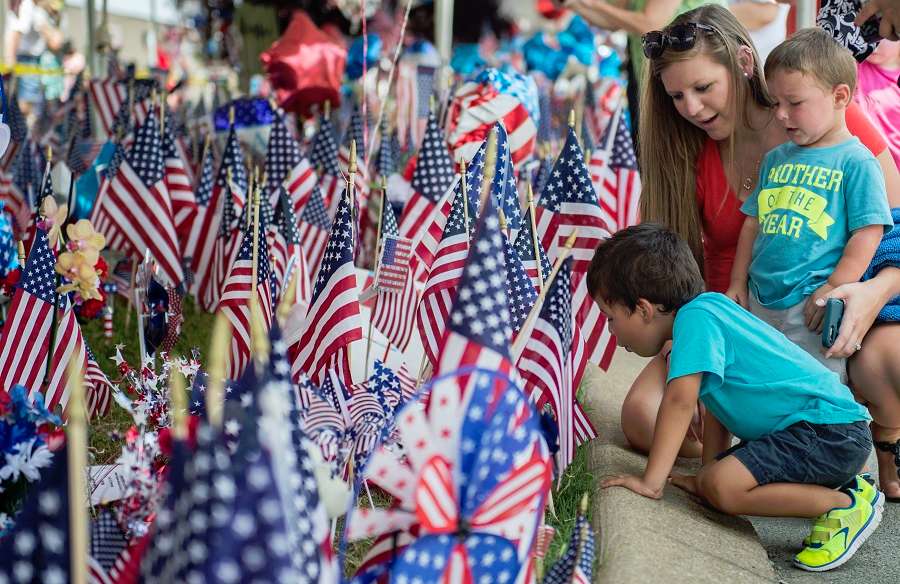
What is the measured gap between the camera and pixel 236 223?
539 cm

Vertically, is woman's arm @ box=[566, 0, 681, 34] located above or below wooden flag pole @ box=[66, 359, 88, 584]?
above

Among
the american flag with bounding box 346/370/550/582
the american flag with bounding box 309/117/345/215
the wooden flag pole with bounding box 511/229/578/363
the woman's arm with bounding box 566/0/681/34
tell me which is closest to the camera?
the american flag with bounding box 346/370/550/582

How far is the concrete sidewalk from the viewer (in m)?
2.87

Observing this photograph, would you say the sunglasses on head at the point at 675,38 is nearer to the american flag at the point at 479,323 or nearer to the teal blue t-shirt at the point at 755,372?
the teal blue t-shirt at the point at 755,372

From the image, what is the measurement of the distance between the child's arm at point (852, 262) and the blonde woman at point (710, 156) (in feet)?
0.32

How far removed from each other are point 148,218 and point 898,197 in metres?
3.30

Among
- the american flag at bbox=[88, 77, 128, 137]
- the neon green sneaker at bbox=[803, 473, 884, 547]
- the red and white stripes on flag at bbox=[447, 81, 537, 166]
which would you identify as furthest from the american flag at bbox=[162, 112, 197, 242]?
the neon green sneaker at bbox=[803, 473, 884, 547]

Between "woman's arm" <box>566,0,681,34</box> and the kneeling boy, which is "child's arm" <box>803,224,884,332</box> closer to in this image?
the kneeling boy

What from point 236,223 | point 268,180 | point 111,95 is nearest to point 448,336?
point 236,223

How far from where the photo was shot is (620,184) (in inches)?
225

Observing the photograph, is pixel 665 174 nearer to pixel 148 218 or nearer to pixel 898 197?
pixel 898 197

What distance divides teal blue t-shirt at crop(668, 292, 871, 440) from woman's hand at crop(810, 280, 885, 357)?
25 centimetres

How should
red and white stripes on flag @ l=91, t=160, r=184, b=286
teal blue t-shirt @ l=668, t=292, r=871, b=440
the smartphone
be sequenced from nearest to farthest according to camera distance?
1. teal blue t-shirt @ l=668, t=292, r=871, b=440
2. the smartphone
3. red and white stripes on flag @ l=91, t=160, r=184, b=286

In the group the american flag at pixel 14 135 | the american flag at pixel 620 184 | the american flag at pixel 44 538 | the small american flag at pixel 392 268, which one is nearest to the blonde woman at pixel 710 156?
the small american flag at pixel 392 268
